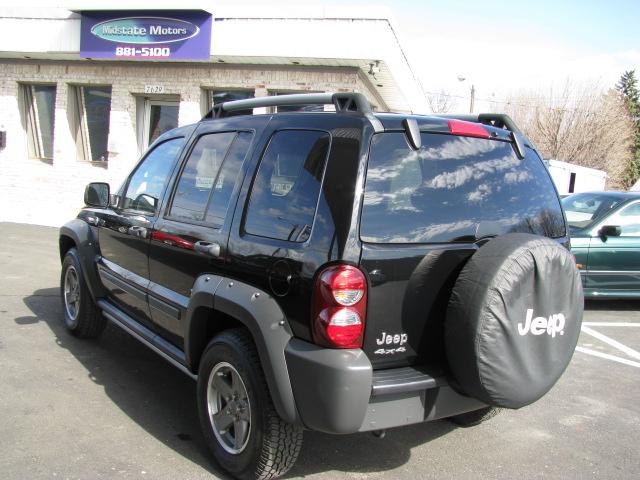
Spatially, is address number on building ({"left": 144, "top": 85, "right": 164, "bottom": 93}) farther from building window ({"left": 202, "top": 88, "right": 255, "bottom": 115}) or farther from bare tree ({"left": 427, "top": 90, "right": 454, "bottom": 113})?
bare tree ({"left": 427, "top": 90, "right": 454, "bottom": 113})

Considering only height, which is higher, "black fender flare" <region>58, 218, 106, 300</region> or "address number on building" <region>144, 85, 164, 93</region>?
"address number on building" <region>144, 85, 164, 93</region>

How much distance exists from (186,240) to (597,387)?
358 cm

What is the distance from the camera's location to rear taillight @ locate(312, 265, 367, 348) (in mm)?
2549

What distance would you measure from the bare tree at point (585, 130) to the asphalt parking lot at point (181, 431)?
37.6 metres

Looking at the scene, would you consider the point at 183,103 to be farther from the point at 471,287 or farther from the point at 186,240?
the point at 471,287

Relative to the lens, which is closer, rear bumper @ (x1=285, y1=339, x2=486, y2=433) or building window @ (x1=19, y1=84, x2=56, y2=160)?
rear bumper @ (x1=285, y1=339, x2=486, y2=433)

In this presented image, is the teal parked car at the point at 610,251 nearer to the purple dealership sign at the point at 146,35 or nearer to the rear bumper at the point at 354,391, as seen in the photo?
the rear bumper at the point at 354,391

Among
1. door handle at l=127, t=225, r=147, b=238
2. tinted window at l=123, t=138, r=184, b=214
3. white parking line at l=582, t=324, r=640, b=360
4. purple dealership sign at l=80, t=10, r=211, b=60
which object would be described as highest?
purple dealership sign at l=80, t=10, r=211, b=60

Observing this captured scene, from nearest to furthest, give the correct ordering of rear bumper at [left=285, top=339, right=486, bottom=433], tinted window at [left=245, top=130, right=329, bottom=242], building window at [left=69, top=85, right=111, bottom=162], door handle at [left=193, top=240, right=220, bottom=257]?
rear bumper at [left=285, top=339, right=486, bottom=433], tinted window at [left=245, top=130, right=329, bottom=242], door handle at [left=193, top=240, right=220, bottom=257], building window at [left=69, top=85, right=111, bottom=162]

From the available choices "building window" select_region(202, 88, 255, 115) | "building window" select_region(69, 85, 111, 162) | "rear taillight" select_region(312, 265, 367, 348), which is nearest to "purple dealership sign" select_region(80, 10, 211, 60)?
"building window" select_region(202, 88, 255, 115)

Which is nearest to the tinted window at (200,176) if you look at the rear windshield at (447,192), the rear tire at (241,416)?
the rear tire at (241,416)

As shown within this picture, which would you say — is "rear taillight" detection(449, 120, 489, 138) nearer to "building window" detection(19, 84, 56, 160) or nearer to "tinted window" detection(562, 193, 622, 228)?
"tinted window" detection(562, 193, 622, 228)

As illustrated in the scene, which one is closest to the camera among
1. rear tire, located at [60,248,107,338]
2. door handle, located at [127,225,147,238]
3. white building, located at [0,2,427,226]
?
door handle, located at [127,225,147,238]

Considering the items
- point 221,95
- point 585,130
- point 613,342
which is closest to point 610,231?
point 613,342
